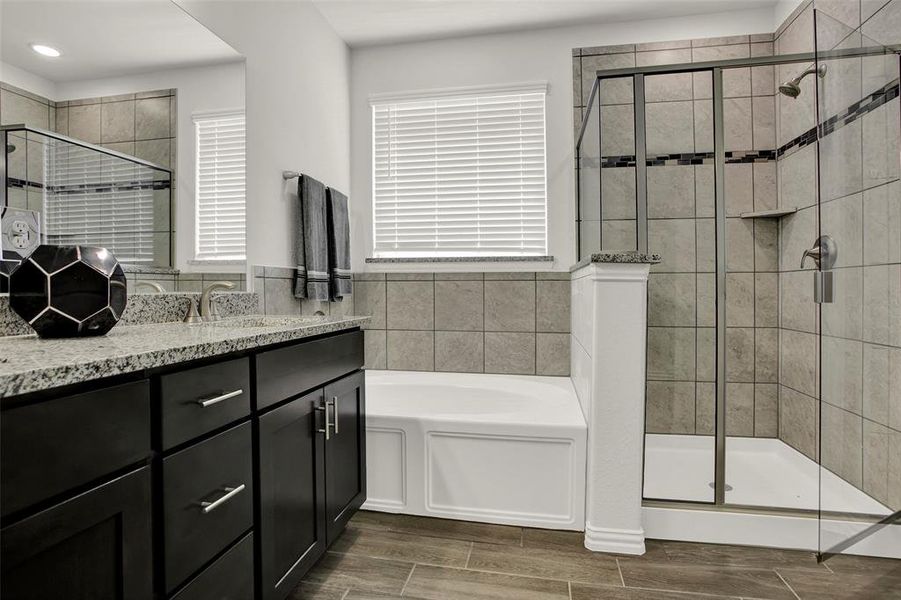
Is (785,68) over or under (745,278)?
over

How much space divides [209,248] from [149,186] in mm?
332

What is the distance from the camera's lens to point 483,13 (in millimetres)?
2832

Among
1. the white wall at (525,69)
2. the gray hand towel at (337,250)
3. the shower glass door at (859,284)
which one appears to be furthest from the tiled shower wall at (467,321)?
the shower glass door at (859,284)

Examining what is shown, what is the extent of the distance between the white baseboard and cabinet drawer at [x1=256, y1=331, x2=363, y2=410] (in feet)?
3.79

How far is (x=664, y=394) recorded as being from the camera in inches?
92.0

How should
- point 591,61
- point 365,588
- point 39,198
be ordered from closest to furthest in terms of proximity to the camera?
point 39,198 < point 365,588 < point 591,61

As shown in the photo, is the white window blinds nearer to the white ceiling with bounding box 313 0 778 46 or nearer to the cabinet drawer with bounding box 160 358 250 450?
the cabinet drawer with bounding box 160 358 250 450

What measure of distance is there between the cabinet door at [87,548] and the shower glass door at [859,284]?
184 cm

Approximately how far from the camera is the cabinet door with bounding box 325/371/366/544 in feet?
5.30

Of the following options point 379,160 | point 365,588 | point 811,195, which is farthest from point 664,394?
point 379,160

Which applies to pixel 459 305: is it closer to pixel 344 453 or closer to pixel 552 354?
pixel 552 354

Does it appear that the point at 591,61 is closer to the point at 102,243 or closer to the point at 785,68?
the point at 785,68

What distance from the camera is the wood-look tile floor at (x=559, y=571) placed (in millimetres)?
1576

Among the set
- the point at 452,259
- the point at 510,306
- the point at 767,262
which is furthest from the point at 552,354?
the point at 767,262
